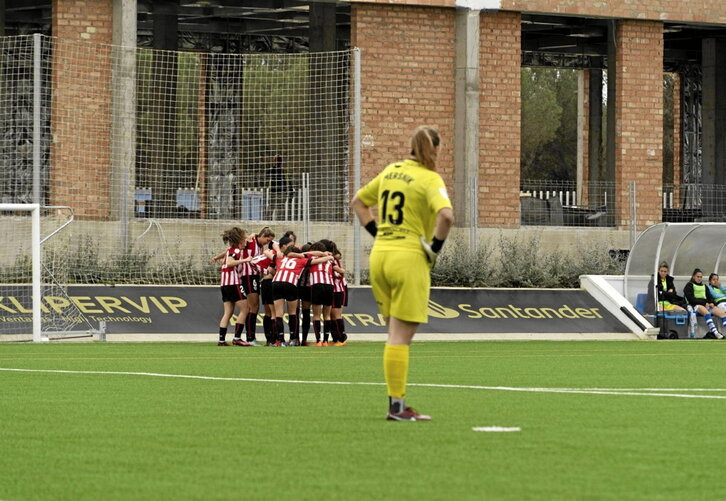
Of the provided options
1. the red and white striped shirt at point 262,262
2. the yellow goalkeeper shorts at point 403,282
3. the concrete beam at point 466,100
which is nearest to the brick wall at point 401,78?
the concrete beam at point 466,100

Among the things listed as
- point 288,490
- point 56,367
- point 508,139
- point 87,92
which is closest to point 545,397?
point 288,490

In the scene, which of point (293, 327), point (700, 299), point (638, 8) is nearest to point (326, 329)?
point (293, 327)

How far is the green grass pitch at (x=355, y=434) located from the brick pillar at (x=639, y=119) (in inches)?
764

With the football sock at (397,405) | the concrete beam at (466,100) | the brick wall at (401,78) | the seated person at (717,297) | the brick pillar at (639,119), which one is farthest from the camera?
the brick pillar at (639,119)

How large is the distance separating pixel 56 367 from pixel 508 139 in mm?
19479

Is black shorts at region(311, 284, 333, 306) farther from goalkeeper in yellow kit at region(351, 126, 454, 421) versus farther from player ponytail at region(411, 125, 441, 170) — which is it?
player ponytail at region(411, 125, 441, 170)

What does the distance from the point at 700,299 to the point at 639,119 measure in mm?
7468

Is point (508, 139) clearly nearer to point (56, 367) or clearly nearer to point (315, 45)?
point (315, 45)

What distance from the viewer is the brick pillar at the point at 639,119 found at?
3538 centimetres

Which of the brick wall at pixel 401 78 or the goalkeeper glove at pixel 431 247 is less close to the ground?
the brick wall at pixel 401 78

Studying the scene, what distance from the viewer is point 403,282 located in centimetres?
992

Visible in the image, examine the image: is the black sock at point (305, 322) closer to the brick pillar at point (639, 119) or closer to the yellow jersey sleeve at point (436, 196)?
the brick pillar at point (639, 119)

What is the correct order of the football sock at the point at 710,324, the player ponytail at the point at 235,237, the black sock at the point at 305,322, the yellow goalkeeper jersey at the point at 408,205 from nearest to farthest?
the yellow goalkeeper jersey at the point at 408,205, the player ponytail at the point at 235,237, the black sock at the point at 305,322, the football sock at the point at 710,324

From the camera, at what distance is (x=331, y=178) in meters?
32.0
